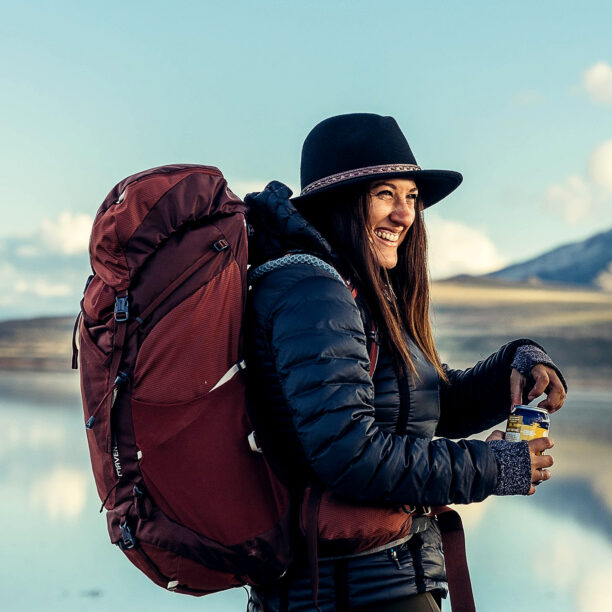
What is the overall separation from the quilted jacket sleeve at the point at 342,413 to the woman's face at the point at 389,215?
1.06 feet

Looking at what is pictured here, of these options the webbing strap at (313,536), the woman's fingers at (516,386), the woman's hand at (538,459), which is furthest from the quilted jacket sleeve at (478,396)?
the webbing strap at (313,536)

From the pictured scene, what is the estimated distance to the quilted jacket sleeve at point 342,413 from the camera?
4.58 ft

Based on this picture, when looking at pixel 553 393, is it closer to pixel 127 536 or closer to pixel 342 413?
pixel 342 413

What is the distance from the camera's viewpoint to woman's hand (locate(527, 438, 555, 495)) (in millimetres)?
1532

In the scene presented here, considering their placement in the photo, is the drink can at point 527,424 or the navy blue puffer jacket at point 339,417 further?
the drink can at point 527,424

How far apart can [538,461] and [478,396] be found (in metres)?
0.45

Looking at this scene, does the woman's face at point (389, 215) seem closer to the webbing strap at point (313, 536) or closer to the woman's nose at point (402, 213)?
the woman's nose at point (402, 213)

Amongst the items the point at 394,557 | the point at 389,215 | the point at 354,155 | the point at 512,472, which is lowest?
the point at 394,557

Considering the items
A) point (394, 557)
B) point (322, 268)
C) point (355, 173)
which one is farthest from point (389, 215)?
point (394, 557)

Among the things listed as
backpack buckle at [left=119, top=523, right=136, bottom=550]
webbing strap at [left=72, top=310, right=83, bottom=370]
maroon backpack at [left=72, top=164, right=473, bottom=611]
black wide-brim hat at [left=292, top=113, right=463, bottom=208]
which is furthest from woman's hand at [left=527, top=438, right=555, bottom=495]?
webbing strap at [left=72, top=310, right=83, bottom=370]

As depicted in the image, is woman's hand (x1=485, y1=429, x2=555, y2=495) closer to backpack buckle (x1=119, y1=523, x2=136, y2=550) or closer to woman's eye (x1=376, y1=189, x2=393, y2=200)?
woman's eye (x1=376, y1=189, x2=393, y2=200)

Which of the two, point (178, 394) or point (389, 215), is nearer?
point (178, 394)

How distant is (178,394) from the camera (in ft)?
4.67

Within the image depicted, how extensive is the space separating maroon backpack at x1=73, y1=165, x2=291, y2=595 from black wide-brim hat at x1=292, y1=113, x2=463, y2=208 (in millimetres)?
320
